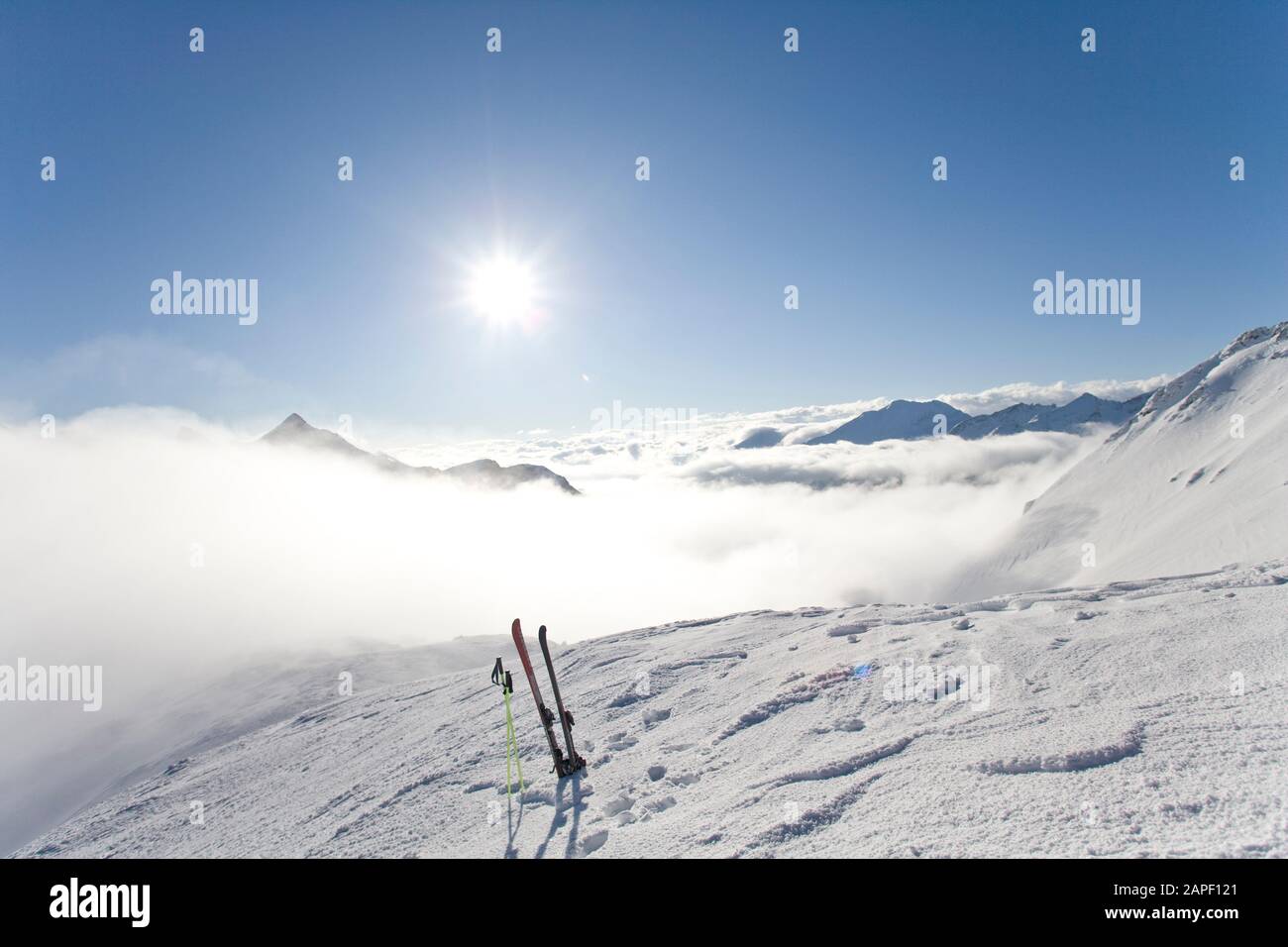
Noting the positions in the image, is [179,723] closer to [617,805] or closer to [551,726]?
[551,726]

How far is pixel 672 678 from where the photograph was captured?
42.1ft

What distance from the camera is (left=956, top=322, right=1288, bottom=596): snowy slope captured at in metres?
37.5

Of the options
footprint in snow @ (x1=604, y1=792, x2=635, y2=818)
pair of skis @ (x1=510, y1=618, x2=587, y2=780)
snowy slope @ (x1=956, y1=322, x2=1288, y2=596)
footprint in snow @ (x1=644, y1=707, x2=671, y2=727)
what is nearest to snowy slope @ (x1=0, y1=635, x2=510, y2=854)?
footprint in snow @ (x1=644, y1=707, x2=671, y2=727)

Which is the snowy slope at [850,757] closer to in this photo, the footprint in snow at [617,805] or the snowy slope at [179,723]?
the footprint in snow at [617,805]

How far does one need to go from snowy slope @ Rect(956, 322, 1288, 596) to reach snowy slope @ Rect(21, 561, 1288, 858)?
30449 millimetres

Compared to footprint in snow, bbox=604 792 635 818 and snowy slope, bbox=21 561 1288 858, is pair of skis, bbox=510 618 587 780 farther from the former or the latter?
footprint in snow, bbox=604 792 635 818

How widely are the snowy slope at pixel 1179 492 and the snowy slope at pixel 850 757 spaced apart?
30.4 meters
